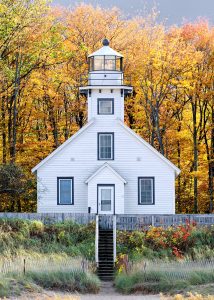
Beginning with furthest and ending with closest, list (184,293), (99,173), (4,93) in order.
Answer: (4,93) → (99,173) → (184,293)

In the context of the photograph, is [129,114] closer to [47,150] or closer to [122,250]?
[47,150]

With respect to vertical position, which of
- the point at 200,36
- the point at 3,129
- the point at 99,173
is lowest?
the point at 99,173

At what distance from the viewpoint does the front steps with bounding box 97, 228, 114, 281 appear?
41.7m

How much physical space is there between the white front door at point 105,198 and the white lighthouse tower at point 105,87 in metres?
4.07

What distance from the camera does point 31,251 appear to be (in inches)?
1658

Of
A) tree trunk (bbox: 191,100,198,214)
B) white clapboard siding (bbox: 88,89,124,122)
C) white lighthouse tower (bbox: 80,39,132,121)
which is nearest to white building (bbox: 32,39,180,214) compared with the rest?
white clapboard siding (bbox: 88,89,124,122)

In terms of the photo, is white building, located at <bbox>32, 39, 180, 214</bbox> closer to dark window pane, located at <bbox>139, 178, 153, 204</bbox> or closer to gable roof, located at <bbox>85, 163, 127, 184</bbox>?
dark window pane, located at <bbox>139, 178, 153, 204</bbox>

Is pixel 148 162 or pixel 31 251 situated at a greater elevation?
pixel 148 162

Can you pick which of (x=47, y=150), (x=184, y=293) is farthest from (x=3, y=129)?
(x=184, y=293)

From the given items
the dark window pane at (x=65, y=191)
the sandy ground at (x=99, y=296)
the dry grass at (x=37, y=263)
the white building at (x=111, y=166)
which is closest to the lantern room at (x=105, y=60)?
the white building at (x=111, y=166)

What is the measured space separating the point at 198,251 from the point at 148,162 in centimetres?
887

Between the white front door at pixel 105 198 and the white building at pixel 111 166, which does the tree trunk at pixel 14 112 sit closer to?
the white building at pixel 111 166

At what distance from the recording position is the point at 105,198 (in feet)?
163

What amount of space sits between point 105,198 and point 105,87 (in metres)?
6.55
